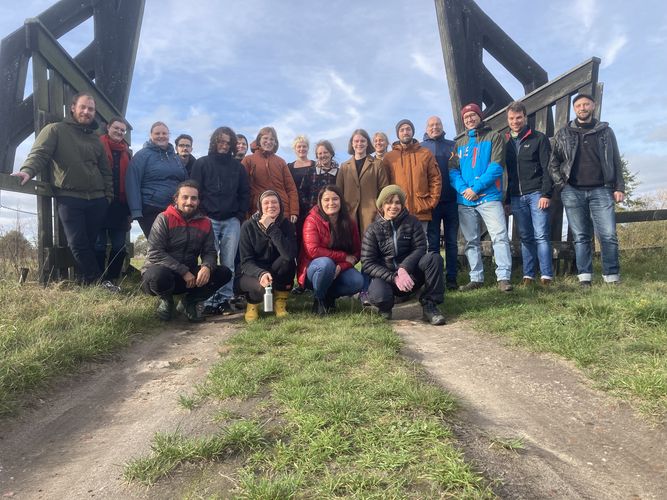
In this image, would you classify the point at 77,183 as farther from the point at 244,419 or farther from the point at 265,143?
the point at 244,419

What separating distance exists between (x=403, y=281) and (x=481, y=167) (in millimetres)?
1956

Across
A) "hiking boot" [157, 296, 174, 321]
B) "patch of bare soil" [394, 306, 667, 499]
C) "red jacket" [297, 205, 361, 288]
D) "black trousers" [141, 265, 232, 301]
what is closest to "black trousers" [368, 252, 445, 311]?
"red jacket" [297, 205, 361, 288]

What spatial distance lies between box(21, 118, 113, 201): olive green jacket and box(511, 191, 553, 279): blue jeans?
206 inches

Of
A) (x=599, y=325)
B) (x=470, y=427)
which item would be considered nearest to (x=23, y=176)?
(x=470, y=427)

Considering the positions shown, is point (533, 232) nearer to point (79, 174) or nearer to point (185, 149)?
point (185, 149)

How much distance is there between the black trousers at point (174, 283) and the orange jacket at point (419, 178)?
246 centimetres

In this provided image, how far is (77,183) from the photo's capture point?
5.27 meters

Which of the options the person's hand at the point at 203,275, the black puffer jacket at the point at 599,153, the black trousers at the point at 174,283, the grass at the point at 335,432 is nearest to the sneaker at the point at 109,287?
the black trousers at the point at 174,283

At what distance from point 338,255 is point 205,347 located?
1896 mm

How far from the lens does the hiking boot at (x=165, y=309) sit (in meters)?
5.09

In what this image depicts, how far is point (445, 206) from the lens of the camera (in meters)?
6.30

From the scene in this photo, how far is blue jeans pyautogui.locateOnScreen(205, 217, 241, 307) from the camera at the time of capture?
5.65 meters

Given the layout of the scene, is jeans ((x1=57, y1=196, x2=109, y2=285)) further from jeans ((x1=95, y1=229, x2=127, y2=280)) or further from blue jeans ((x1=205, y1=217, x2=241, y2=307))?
blue jeans ((x1=205, y1=217, x2=241, y2=307))

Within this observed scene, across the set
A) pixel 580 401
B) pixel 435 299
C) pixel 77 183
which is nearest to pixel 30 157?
pixel 77 183
